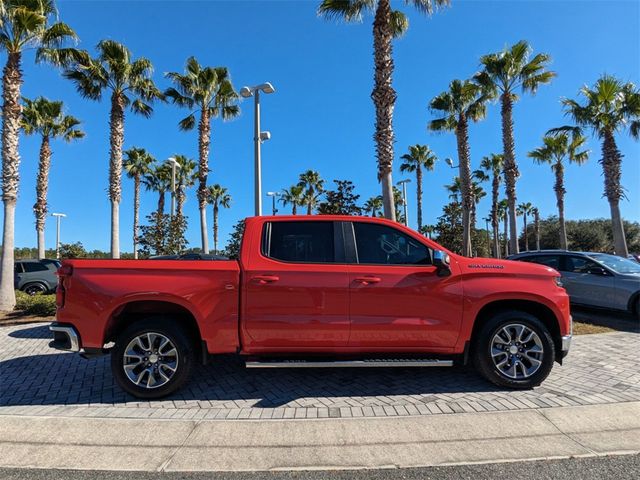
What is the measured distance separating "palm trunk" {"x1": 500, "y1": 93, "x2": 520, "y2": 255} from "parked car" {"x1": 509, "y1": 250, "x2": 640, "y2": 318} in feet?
33.0

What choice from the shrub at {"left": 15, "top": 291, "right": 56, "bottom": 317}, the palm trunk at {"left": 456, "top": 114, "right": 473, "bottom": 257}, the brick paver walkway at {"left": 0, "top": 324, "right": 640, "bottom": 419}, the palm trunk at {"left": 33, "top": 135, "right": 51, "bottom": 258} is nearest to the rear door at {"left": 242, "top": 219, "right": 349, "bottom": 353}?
the brick paver walkway at {"left": 0, "top": 324, "right": 640, "bottom": 419}

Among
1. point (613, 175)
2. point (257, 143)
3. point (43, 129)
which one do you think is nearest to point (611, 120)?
point (613, 175)

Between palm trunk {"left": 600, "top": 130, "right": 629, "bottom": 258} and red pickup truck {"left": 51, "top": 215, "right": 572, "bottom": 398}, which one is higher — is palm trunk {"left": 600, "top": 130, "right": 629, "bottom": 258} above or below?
above

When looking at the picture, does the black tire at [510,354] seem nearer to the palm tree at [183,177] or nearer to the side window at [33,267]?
the side window at [33,267]

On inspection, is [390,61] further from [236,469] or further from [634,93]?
[634,93]

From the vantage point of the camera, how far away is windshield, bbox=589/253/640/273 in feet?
28.2

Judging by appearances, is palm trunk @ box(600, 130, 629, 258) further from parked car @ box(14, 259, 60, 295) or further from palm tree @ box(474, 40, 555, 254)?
parked car @ box(14, 259, 60, 295)

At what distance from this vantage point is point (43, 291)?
15.5 meters

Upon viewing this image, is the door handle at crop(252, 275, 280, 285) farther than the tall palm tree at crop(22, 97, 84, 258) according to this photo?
No

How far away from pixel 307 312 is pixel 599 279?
7.79 metres

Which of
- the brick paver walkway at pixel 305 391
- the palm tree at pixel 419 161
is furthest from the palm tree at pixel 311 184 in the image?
the brick paver walkway at pixel 305 391

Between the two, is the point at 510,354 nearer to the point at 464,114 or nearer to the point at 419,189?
the point at 464,114

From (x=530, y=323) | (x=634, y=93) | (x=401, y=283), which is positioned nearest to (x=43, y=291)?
(x=401, y=283)

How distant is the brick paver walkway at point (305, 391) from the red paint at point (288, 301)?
549mm
